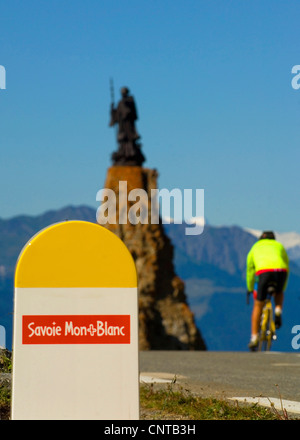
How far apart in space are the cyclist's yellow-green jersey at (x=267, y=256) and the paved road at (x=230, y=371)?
4.35 feet

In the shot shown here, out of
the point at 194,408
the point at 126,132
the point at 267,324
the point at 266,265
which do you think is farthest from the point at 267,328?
the point at 126,132

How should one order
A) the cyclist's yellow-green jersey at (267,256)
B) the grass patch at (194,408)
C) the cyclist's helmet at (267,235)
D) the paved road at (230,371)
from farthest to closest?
1. the cyclist's helmet at (267,235)
2. the cyclist's yellow-green jersey at (267,256)
3. the paved road at (230,371)
4. the grass patch at (194,408)

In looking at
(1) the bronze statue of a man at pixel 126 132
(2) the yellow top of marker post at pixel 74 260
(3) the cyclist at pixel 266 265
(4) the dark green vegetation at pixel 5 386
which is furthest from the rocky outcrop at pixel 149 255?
(2) the yellow top of marker post at pixel 74 260

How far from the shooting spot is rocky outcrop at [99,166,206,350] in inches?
1464

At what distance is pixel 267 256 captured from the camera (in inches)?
571

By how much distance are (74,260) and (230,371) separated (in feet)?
24.1

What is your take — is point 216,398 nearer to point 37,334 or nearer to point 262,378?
point 262,378

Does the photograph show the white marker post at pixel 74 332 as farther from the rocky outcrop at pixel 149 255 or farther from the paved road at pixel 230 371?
the rocky outcrop at pixel 149 255

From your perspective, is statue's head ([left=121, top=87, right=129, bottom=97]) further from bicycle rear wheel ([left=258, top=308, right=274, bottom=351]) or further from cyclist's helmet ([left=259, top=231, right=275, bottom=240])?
cyclist's helmet ([left=259, top=231, right=275, bottom=240])

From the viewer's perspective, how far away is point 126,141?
122ft

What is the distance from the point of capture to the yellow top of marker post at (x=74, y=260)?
4.79 meters

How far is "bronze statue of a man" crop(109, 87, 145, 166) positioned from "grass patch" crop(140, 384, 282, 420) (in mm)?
28977
